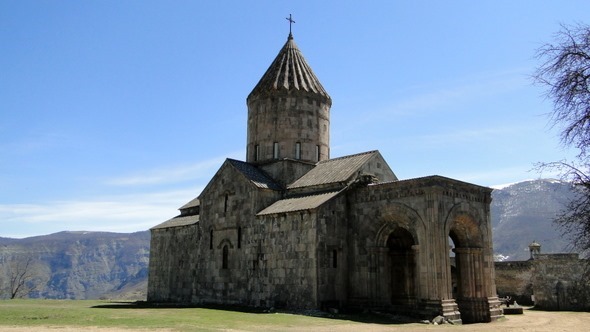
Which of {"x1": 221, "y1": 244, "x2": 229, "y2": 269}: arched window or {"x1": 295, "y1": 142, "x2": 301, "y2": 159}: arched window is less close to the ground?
{"x1": 295, "y1": 142, "x2": 301, "y2": 159}: arched window

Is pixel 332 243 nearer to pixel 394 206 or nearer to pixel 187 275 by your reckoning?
pixel 394 206

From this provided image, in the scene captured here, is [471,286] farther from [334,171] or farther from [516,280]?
[516,280]

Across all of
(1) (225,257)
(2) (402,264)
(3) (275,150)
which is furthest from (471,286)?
(3) (275,150)

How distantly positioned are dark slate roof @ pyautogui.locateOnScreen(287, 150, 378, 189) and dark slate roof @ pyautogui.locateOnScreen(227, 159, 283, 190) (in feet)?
3.51

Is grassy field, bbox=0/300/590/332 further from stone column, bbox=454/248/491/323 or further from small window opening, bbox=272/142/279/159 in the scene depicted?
small window opening, bbox=272/142/279/159

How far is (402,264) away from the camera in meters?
27.3

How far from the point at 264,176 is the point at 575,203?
2073 cm

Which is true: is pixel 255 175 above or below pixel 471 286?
above

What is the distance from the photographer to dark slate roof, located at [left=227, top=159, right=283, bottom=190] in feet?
91.4

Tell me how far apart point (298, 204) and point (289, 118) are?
21.6 ft

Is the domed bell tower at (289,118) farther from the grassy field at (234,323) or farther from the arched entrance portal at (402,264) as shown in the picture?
the grassy field at (234,323)

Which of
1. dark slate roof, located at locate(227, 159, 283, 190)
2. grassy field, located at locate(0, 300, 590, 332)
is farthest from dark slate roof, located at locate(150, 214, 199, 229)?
grassy field, located at locate(0, 300, 590, 332)

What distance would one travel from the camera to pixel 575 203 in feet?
32.9

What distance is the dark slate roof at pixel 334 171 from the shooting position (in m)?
26.3
